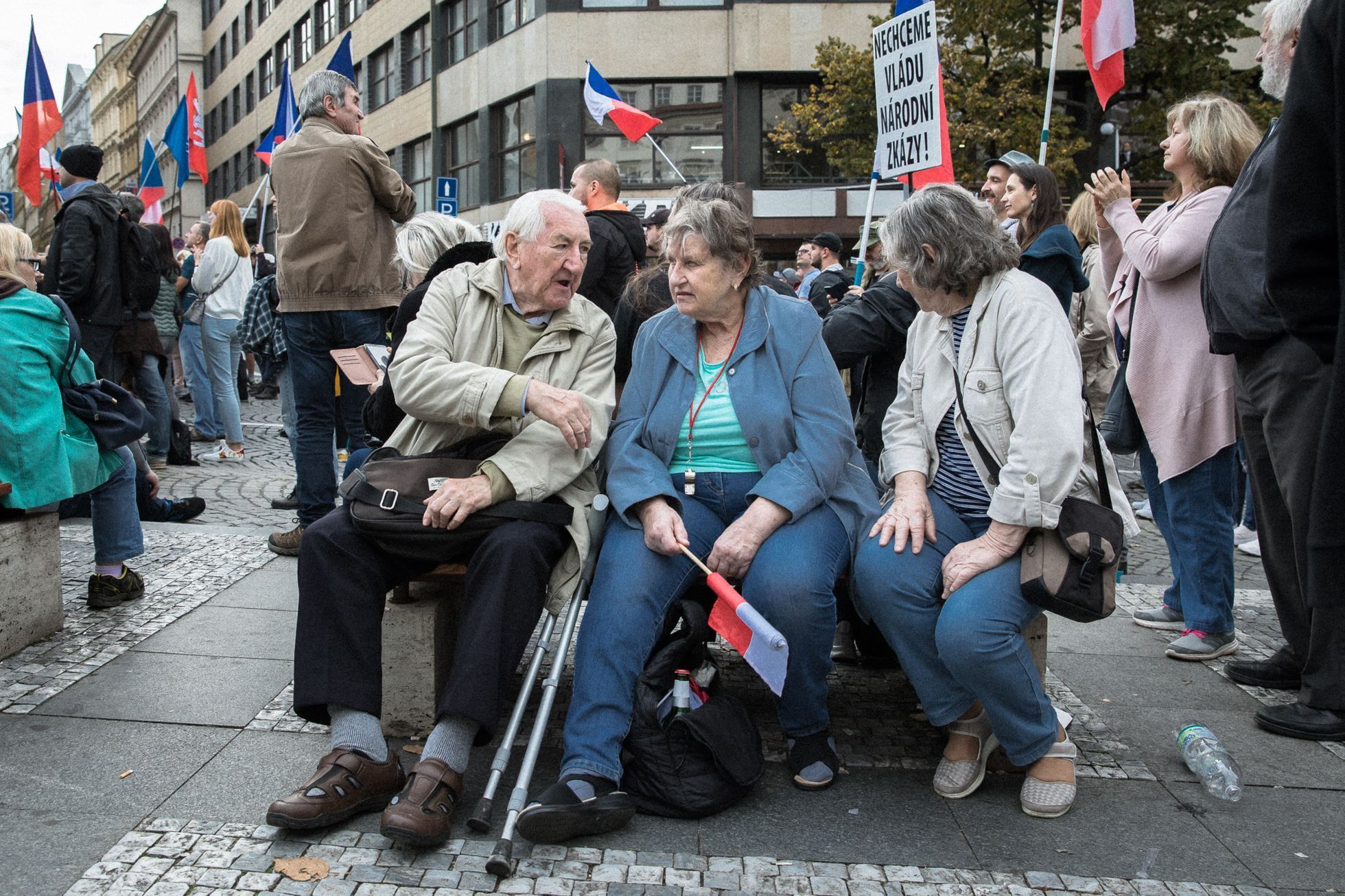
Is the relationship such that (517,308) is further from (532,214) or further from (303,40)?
(303,40)

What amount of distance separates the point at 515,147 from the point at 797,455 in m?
26.1

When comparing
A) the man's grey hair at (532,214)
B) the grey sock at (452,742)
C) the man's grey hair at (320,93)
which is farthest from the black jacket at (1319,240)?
the man's grey hair at (320,93)

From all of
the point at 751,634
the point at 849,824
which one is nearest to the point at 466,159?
the point at 751,634

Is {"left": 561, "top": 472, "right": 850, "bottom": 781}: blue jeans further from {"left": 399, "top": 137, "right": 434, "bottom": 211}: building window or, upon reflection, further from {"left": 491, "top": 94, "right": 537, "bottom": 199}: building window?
{"left": 399, "top": 137, "right": 434, "bottom": 211}: building window

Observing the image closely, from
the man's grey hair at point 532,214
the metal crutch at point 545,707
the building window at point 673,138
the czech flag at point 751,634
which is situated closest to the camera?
the metal crutch at point 545,707

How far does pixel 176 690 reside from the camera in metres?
4.08

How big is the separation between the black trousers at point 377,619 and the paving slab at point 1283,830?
197 cm

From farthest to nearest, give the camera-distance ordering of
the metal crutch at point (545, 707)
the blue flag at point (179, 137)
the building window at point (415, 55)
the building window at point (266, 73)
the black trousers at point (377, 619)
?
1. the building window at point (266, 73)
2. the building window at point (415, 55)
3. the blue flag at point (179, 137)
4. the black trousers at point (377, 619)
5. the metal crutch at point (545, 707)

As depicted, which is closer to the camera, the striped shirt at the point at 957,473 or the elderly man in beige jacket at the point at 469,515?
the elderly man in beige jacket at the point at 469,515

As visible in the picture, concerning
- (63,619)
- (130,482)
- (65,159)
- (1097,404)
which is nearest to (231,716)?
(63,619)

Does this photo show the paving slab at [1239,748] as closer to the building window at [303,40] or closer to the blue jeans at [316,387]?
the blue jeans at [316,387]

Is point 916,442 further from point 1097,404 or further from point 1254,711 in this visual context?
point 1097,404

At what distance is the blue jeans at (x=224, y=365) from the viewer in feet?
33.4

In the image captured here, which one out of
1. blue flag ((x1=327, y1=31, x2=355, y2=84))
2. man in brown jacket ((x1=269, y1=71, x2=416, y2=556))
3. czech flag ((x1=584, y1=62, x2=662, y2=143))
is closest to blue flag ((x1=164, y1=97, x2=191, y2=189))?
czech flag ((x1=584, y1=62, x2=662, y2=143))
